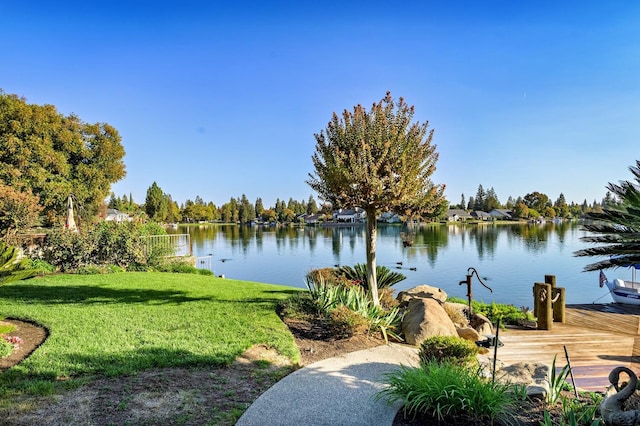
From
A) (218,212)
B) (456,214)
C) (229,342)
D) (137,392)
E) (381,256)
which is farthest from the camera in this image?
(218,212)

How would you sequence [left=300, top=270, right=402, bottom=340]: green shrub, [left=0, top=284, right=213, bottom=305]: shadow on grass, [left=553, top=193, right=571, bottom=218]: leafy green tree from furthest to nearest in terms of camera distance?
[left=553, top=193, right=571, bottom=218]: leafy green tree, [left=0, top=284, right=213, bottom=305]: shadow on grass, [left=300, top=270, right=402, bottom=340]: green shrub

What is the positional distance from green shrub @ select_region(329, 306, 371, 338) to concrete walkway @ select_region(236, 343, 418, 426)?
1.05m

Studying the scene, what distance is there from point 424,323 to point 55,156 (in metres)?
26.7

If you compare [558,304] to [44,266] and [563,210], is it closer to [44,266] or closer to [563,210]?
[44,266]

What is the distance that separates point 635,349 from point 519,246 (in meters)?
40.1

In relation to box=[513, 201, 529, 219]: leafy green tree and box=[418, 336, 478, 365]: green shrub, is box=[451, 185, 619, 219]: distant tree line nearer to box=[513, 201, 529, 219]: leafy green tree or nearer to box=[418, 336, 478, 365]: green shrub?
box=[513, 201, 529, 219]: leafy green tree

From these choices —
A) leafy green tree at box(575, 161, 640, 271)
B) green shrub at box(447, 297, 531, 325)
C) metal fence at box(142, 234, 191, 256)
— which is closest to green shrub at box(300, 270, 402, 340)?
green shrub at box(447, 297, 531, 325)

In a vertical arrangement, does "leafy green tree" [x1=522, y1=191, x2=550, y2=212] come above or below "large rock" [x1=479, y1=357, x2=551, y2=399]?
above

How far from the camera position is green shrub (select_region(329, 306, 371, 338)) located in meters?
7.65

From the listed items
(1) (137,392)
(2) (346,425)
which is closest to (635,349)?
(2) (346,425)

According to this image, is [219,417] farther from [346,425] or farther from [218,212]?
[218,212]

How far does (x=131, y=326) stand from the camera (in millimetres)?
7840

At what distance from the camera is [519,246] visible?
44781mm

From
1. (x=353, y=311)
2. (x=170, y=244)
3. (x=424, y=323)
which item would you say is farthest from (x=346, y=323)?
(x=170, y=244)
